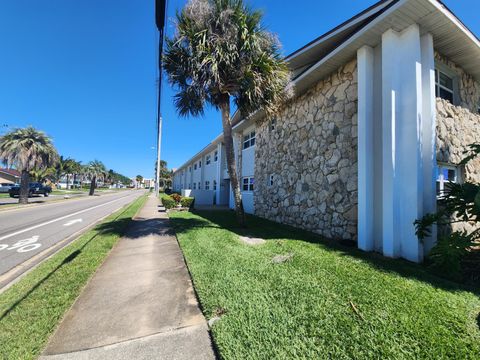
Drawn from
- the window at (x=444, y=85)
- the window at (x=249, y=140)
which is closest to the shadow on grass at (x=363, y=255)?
the window at (x=444, y=85)

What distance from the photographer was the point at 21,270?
5.83 m

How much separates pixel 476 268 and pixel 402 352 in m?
4.16

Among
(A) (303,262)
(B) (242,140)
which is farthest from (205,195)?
(A) (303,262)

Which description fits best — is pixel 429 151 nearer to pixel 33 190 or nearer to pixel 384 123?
pixel 384 123

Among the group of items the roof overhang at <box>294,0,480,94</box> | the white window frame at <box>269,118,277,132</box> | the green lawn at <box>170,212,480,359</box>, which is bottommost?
the green lawn at <box>170,212,480,359</box>

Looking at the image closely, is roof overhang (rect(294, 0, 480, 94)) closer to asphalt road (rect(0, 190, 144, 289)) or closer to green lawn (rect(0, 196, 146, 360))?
green lawn (rect(0, 196, 146, 360))

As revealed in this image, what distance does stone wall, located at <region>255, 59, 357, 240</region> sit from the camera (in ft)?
24.4

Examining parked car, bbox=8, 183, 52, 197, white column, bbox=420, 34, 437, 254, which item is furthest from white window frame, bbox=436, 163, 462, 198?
parked car, bbox=8, 183, 52, 197

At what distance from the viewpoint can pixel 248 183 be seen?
1594 cm

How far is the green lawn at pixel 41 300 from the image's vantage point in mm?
2891

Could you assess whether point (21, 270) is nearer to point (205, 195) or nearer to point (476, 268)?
point (476, 268)

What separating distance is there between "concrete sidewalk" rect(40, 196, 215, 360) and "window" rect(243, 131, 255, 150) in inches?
455

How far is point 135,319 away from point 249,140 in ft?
46.7

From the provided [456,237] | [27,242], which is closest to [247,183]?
[27,242]
